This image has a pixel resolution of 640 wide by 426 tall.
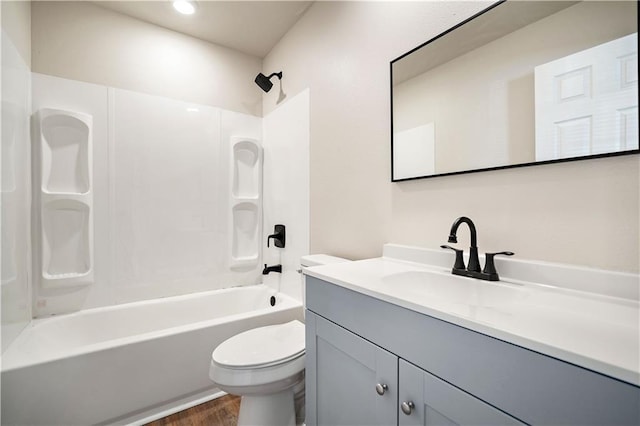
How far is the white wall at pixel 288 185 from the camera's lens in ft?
6.98

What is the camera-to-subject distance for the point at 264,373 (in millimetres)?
1247

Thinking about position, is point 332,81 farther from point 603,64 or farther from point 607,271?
point 607,271

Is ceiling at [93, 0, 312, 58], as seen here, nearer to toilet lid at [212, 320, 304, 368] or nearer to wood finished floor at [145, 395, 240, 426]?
toilet lid at [212, 320, 304, 368]

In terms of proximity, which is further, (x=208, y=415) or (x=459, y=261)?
(x=208, y=415)

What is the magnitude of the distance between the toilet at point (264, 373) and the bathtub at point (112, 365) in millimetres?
418

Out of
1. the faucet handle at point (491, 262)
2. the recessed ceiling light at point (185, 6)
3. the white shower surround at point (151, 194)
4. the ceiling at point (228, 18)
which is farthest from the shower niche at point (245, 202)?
the faucet handle at point (491, 262)

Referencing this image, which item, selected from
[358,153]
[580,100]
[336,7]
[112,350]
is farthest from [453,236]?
[112,350]

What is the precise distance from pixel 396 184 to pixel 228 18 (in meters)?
1.87

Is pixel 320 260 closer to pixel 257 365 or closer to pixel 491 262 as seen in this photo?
pixel 257 365

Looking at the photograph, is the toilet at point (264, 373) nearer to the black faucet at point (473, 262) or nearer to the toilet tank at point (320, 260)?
the toilet tank at point (320, 260)

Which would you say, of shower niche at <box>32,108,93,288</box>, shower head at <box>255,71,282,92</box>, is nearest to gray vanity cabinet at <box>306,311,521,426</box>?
shower niche at <box>32,108,93,288</box>

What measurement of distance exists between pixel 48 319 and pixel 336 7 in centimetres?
271

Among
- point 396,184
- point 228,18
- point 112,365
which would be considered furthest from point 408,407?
point 228,18

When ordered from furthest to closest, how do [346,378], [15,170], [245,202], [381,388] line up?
[245,202], [15,170], [346,378], [381,388]
